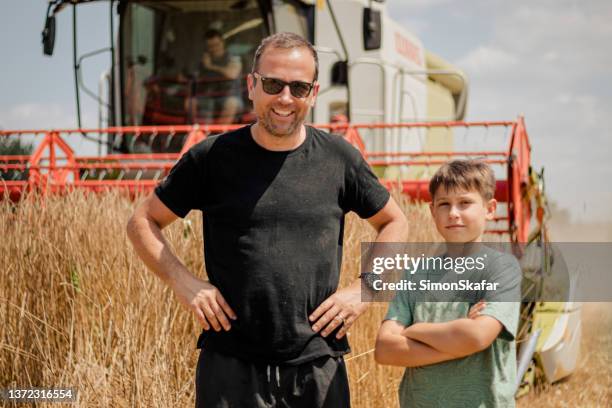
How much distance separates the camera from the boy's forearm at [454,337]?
7.52ft

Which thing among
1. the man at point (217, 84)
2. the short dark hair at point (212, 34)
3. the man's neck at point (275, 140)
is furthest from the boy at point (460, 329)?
the short dark hair at point (212, 34)

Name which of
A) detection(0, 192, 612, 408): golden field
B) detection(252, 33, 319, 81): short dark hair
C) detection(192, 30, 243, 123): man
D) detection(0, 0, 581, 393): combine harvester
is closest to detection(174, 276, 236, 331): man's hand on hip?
detection(252, 33, 319, 81): short dark hair

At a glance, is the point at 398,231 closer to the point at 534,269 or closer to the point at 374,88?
the point at 534,269

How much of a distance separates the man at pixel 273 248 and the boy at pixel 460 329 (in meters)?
0.17

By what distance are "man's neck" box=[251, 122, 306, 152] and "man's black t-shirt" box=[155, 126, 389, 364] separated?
0.01 m

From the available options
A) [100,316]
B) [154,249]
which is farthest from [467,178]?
[100,316]

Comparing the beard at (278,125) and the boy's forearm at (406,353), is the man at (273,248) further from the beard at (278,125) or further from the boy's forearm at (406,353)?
the boy's forearm at (406,353)

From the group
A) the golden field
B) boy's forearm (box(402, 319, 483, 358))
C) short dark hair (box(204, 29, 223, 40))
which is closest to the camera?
boy's forearm (box(402, 319, 483, 358))

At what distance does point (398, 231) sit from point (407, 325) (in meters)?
0.29

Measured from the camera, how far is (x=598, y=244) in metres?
4.20

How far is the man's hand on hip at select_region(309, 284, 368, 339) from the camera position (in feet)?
7.73

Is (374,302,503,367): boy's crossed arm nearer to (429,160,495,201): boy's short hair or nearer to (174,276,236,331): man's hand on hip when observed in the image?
(429,160,495,201): boy's short hair

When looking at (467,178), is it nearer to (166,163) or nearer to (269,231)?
(269,231)

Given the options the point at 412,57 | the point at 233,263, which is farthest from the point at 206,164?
the point at 412,57
